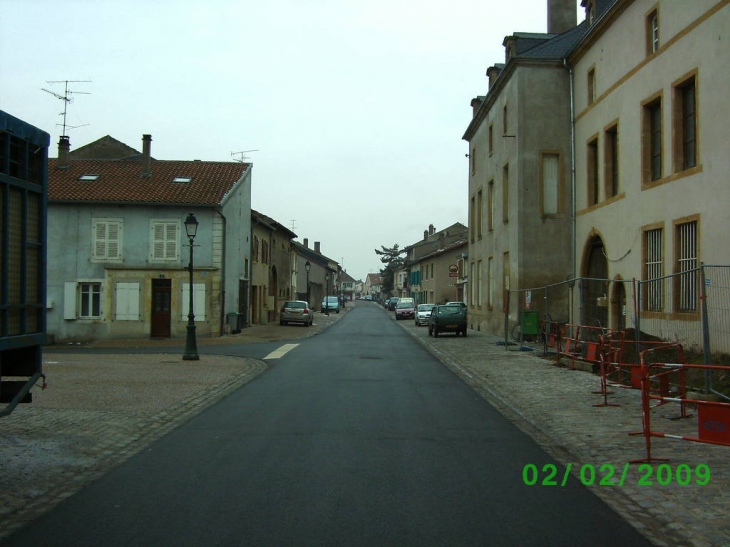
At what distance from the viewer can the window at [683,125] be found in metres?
16.5

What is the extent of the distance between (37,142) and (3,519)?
3.30 metres

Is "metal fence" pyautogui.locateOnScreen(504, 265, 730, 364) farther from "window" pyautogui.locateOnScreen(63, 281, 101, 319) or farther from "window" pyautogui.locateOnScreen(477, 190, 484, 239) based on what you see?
"window" pyautogui.locateOnScreen(63, 281, 101, 319)

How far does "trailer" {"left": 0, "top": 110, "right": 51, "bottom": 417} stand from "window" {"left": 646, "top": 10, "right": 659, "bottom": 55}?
1662 cm

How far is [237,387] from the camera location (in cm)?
1321

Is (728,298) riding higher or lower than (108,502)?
higher

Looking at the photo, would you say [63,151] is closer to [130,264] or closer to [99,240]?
[99,240]

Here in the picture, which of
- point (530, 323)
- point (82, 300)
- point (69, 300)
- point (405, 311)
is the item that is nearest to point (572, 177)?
point (530, 323)

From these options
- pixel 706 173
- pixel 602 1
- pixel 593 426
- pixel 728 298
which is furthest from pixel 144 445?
pixel 602 1

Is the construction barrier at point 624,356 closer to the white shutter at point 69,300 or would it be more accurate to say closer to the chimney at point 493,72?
the chimney at point 493,72

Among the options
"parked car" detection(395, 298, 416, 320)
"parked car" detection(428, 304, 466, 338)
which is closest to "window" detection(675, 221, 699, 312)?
"parked car" detection(428, 304, 466, 338)

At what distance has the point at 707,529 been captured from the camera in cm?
486

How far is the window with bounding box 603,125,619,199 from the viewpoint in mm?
22172

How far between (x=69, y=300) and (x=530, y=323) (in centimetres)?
1892

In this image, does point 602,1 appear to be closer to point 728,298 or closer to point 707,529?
point 728,298
